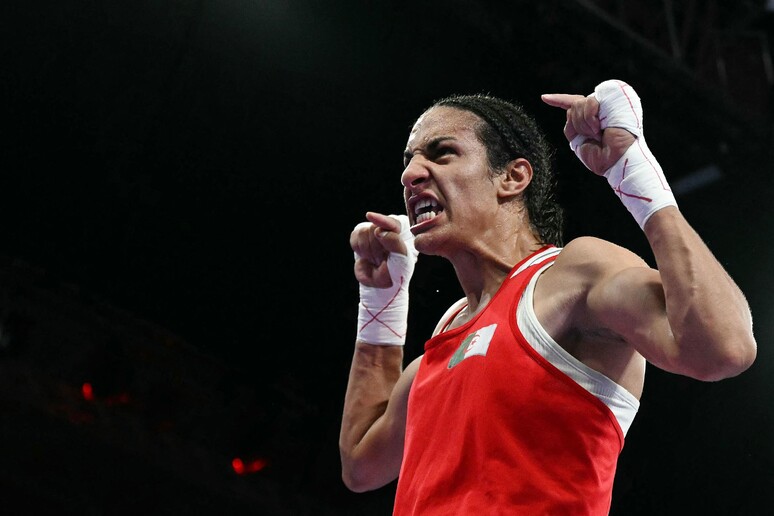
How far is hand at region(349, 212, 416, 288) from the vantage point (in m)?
1.90

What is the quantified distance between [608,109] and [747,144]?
3875 millimetres

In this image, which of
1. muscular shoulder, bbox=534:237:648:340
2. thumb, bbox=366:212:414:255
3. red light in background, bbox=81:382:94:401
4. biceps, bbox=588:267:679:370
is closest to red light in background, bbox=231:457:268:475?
red light in background, bbox=81:382:94:401

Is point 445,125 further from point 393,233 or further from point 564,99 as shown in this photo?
point 564,99

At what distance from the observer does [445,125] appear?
1793 mm

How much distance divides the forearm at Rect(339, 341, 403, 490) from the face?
38 centimetres

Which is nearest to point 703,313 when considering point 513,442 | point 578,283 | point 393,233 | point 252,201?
point 578,283

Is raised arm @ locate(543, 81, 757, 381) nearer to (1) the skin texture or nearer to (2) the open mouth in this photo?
(1) the skin texture

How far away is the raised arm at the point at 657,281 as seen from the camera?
3.63ft

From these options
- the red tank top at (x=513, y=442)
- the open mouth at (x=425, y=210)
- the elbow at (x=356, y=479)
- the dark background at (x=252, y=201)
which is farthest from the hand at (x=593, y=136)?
the dark background at (x=252, y=201)

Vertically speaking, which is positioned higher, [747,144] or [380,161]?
[747,144]

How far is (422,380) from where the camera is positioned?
156 cm

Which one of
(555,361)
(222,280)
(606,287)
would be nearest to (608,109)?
(606,287)

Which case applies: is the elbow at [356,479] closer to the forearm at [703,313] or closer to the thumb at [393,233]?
the thumb at [393,233]

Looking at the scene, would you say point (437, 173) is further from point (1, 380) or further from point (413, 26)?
point (1, 380)
